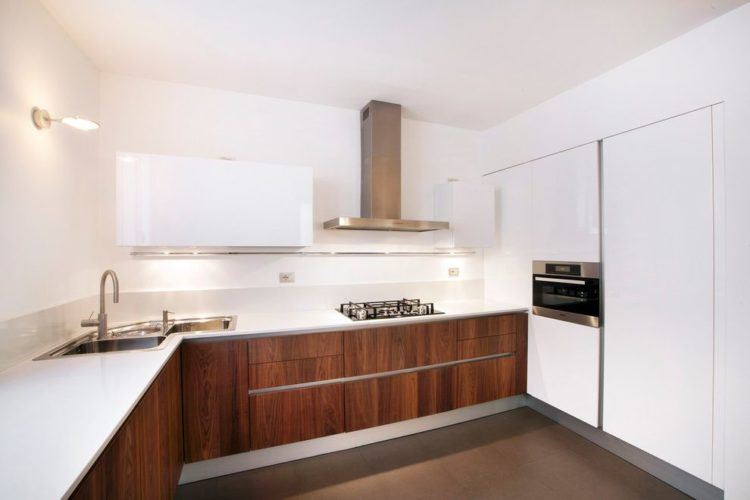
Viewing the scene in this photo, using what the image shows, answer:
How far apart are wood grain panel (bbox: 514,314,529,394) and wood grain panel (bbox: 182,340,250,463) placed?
2.08 meters

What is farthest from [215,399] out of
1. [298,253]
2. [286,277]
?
[298,253]

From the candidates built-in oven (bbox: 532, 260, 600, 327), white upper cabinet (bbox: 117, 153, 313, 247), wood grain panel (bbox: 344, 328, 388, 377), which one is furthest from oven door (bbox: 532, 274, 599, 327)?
white upper cabinet (bbox: 117, 153, 313, 247)

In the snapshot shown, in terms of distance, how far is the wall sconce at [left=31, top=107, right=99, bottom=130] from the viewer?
1562mm

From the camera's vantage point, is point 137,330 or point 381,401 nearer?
point 137,330

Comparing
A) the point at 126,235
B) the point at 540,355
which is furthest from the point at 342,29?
the point at 540,355

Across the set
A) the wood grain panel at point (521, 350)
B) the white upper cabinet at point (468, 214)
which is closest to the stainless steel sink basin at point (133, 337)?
the white upper cabinet at point (468, 214)

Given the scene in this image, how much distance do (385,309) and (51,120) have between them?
2.19m

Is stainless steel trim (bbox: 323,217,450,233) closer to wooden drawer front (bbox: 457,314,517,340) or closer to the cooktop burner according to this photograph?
the cooktop burner

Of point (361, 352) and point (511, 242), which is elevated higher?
point (511, 242)

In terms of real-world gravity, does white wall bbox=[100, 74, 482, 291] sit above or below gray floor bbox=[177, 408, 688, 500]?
above

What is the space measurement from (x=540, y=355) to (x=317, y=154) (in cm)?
240

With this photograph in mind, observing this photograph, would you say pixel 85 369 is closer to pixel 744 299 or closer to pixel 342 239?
pixel 342 239

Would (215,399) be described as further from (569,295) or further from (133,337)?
(569,295)

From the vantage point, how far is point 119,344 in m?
1.88
